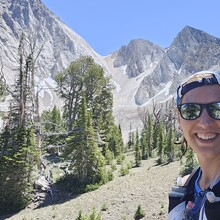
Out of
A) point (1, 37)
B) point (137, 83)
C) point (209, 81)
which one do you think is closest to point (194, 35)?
point (137, 83)

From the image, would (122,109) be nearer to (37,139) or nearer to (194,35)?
(194,35)

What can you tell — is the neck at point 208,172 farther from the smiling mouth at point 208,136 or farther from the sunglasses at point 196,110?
the sunglasses at point 196,110

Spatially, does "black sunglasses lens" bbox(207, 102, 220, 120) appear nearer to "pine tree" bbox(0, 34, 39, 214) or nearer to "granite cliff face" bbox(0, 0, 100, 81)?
"pine tree" bbox(0, 34, 39, 214)

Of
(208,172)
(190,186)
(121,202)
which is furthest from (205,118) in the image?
(121,202)

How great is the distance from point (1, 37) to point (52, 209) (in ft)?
493

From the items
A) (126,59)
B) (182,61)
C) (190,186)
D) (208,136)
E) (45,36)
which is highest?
(45,36)

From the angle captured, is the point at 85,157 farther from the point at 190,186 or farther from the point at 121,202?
the point at 190,186

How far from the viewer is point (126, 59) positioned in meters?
198

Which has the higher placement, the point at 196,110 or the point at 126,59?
the point at 126,59

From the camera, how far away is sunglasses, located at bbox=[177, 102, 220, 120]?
199cm

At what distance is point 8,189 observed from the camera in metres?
19.9

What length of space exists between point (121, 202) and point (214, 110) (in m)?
15.4

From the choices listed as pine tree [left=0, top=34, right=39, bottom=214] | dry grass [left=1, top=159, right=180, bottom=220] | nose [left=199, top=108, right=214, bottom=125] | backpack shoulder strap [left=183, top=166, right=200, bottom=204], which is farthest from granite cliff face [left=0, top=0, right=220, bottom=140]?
nose [left=199, top=108, right=214, bottom=125]

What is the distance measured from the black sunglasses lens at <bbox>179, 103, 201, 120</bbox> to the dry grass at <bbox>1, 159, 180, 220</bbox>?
1255 centimetres
